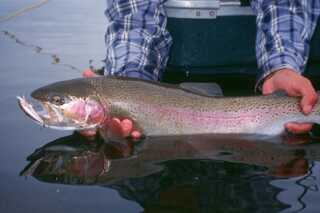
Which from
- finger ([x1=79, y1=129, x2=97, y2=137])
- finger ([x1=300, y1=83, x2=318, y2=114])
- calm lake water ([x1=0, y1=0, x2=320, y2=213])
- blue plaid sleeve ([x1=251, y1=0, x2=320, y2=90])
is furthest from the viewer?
blue plaid sleeve ([x1=251, y1=0, x2=320, y2=90])

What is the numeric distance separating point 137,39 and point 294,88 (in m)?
1.08

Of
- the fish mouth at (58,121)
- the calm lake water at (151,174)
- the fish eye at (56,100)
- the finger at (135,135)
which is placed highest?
the fish eye at (56,100)

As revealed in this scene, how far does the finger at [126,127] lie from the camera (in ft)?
9.57

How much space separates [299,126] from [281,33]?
70 cm

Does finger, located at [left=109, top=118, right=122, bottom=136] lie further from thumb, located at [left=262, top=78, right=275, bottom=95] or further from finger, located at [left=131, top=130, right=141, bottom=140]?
thumb, located at [left=262, top=78, right=275, bottom=95]

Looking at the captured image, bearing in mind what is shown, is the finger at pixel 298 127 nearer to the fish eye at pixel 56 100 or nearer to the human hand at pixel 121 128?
the human hand at pixel 121 128

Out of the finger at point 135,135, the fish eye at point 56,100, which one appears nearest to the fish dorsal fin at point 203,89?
the finger at point 135,135

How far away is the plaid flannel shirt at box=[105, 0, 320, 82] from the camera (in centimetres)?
339

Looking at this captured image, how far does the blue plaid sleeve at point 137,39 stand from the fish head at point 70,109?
0.53 m

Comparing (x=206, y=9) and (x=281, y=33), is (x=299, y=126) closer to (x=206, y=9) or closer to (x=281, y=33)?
(x=281, y=33)

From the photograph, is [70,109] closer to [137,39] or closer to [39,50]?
[137,39]

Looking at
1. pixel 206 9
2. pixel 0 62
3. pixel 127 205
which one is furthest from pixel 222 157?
pixel 0 62

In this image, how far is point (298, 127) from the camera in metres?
3.02

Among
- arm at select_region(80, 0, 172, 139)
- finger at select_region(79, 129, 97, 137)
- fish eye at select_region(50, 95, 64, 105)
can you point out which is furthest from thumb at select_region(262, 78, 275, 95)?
fish eye at select_region(50, 95, 64, 105)
